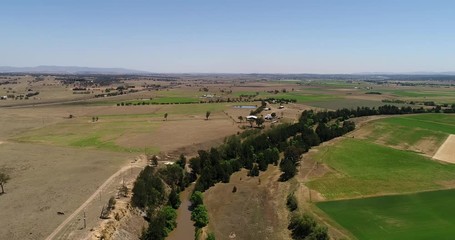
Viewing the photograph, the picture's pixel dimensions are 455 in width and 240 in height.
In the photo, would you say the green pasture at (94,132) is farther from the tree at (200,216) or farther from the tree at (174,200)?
the tree at (200,216)

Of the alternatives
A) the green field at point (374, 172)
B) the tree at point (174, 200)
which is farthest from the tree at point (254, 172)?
the tree at point (174, 200)

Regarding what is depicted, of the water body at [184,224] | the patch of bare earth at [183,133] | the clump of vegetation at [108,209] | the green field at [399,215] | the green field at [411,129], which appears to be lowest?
the water body at [184,224]

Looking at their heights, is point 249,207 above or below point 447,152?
below

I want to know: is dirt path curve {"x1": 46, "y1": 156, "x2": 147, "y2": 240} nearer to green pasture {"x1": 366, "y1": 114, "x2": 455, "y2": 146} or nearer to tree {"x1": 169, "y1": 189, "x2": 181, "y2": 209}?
tree {"x1": 169, "y1": 189, "x2": 181, "y2": 209}

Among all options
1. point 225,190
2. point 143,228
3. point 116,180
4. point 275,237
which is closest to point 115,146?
point 116,180

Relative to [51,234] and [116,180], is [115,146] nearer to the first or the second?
[116,180]

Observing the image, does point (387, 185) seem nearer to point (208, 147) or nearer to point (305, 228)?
point (305, 228)

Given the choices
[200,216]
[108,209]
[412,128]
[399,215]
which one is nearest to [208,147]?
[200,216]
